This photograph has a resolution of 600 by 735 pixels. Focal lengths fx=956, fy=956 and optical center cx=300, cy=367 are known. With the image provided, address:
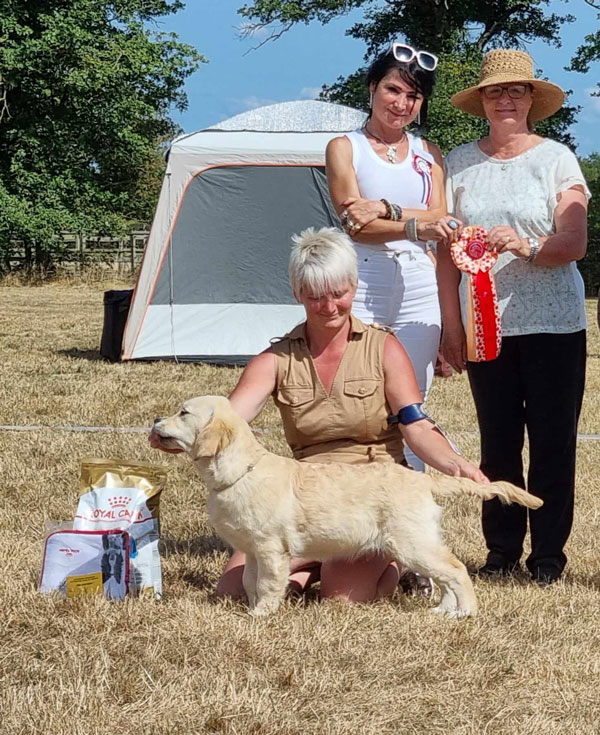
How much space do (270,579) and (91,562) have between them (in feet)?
2.02

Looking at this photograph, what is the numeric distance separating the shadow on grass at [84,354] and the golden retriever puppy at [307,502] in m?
6.36

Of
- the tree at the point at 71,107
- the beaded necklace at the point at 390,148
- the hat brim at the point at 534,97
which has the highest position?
the tree at the point at 71,107

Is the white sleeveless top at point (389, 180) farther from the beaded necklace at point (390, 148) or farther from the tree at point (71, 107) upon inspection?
the tree at point (71, 107)

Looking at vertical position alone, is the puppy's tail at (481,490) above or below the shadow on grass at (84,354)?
above

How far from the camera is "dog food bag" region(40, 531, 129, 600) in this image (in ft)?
10.3

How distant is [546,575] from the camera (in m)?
3.40

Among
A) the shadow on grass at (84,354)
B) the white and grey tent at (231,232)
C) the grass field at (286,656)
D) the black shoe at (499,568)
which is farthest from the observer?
the shadow on grass at (84,354)

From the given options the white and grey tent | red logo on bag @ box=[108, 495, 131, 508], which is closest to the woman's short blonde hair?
red logo on bag @ box=[108, 495, 131, 508]

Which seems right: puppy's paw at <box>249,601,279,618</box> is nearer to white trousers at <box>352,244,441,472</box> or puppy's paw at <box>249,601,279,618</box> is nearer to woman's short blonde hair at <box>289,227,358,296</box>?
white trousers at <box>352,244,441,472</box>

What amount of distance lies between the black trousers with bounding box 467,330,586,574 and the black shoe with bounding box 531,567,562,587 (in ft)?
0.05

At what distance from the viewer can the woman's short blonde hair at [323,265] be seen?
9.96 feet

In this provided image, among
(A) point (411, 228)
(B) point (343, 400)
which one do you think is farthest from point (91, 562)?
(A) point (411, 228)

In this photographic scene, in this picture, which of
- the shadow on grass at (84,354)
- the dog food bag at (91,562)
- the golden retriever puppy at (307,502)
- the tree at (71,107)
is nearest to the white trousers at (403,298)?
the golden retriever puppy at (307,502)

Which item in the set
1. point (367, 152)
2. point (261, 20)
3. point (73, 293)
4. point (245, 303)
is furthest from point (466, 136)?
point (367, 152)
